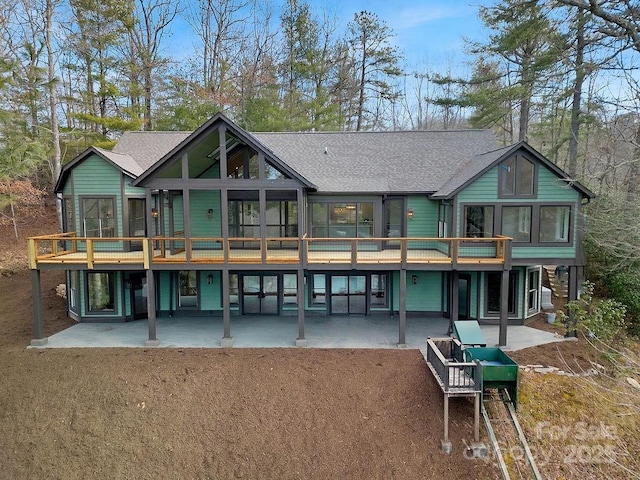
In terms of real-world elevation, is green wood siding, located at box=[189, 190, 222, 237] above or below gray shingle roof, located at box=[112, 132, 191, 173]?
below

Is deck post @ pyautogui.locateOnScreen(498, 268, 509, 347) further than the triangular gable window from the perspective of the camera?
No

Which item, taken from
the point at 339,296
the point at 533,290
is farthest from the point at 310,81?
the point at 533,290

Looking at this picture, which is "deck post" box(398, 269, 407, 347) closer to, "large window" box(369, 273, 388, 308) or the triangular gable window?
"large window" box(369, 273, 388, 308)

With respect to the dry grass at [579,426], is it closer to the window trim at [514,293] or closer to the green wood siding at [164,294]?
the window trim at [514,293]

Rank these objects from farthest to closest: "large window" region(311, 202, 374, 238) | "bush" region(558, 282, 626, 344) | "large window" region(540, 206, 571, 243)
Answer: "large window" region(311, 202, 374, 238) < "large window" region(540, 206, 571, 243) < "bush" region(558, 282, 626, 344)

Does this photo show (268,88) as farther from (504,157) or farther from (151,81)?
(504,157)

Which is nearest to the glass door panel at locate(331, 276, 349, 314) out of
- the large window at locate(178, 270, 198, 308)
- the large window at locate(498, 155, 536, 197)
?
the large window at locate(178, 270, 198, 308)

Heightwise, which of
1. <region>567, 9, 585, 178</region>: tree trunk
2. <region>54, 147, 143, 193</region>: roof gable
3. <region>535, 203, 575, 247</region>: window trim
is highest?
<region>567, 9, 585, 178</region>: tree trunk
